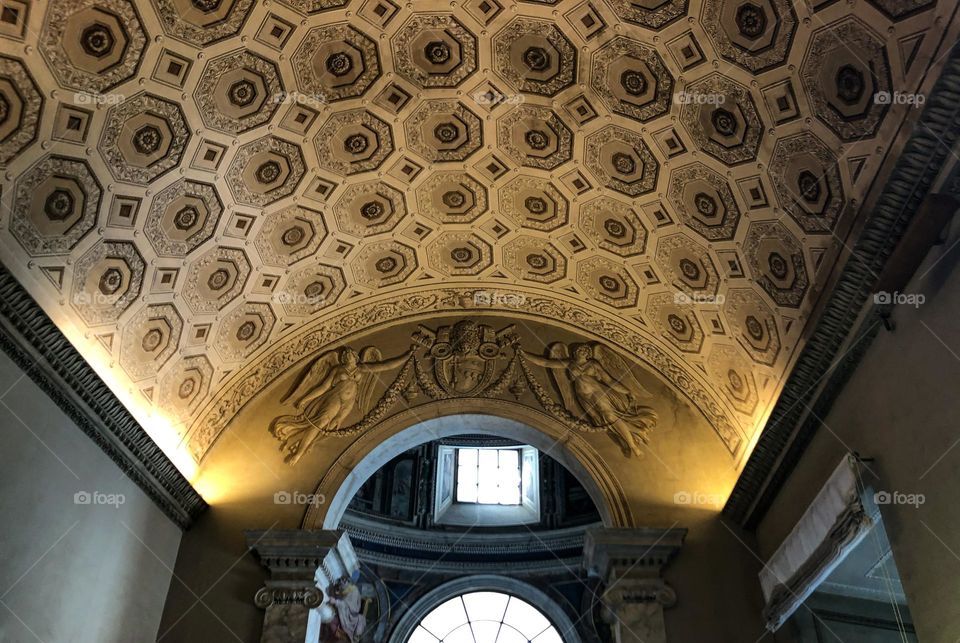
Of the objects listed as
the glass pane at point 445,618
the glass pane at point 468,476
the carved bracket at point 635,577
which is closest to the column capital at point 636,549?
the carved bracket at point 635,577

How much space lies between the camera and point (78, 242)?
7.60 m

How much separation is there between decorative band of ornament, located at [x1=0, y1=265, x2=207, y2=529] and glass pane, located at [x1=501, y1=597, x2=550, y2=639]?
337 inches

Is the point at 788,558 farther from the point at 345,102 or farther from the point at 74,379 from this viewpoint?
the point at 74,379

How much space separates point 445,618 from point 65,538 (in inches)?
404

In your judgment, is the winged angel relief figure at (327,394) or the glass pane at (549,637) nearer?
the winged angel relief figure at (327,394)

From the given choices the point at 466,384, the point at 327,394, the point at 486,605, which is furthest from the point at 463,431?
the point at 486,605

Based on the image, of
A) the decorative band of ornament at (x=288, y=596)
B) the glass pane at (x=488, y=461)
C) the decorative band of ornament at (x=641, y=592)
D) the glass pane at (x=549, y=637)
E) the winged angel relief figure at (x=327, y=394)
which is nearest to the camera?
the decorative band of ornament at (x=641, y=592)

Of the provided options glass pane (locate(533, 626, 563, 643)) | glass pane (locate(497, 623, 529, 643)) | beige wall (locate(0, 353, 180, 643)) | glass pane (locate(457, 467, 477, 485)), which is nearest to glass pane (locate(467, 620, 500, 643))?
glass pane (locate(497, 623, 529, 643))

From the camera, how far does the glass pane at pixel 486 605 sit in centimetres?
1630

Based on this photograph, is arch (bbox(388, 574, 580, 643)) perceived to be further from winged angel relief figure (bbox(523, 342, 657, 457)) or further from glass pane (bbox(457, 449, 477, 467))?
winged angel relief figure (bbox(523, 342, 657, 457))

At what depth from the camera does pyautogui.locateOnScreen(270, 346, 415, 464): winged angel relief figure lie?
1030 cm

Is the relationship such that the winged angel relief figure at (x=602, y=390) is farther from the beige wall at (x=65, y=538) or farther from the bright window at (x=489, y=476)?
the bright window at (x=489, y=476)

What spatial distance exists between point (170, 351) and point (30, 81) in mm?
3610

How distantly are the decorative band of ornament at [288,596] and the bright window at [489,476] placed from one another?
8.75 m
